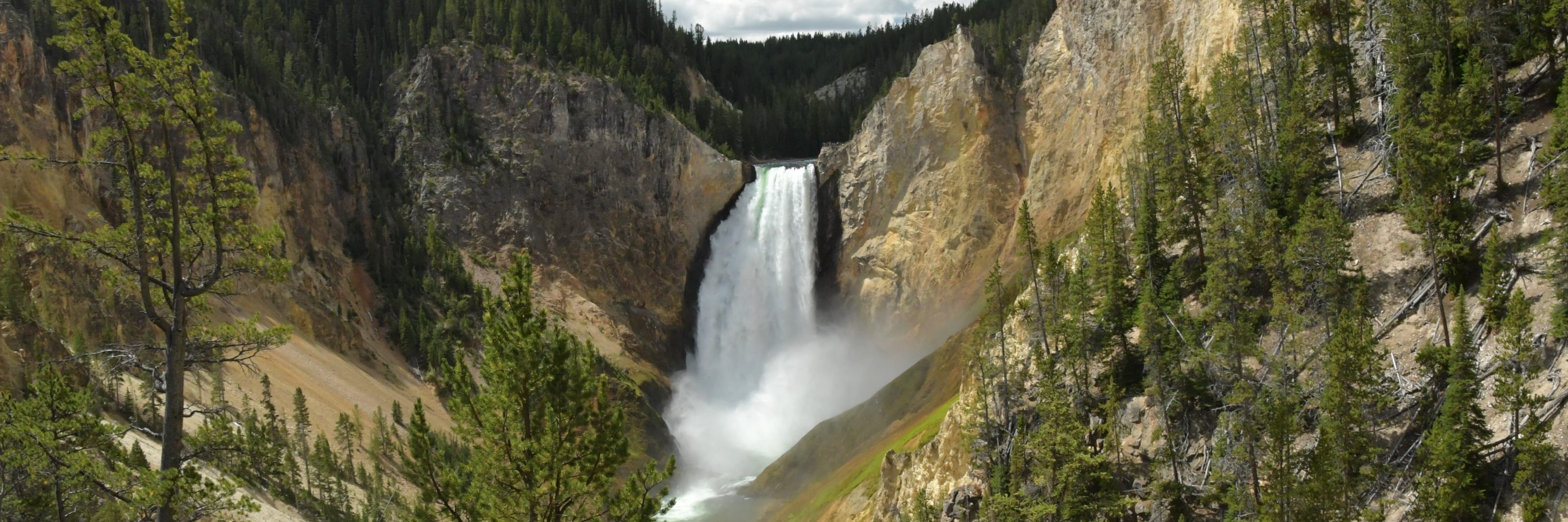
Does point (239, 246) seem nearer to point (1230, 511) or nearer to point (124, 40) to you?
point (124, 40)

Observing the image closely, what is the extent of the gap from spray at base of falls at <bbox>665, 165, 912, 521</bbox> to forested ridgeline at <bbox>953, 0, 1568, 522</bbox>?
91.4 ft

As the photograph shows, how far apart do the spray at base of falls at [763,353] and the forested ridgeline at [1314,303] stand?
91.4 ft

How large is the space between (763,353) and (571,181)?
20648 mm

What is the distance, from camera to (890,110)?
6894cm

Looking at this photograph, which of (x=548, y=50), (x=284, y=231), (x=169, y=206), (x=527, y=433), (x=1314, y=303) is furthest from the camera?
(x=548, y=50)

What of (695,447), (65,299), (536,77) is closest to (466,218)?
(536,77)

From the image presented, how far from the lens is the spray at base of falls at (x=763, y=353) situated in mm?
63312

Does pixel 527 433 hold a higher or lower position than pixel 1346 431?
higher

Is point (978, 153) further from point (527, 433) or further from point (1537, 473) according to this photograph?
point (527, 433)

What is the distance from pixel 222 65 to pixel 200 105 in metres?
62.1

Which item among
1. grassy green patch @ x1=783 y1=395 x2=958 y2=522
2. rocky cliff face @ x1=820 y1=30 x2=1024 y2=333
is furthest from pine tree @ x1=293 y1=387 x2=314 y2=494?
rocky cliff face @ x1=820 y1=30 x2=1024 y2=333

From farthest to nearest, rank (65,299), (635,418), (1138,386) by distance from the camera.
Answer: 1. (635,418)
2. (65,299)
3. (1138,386)

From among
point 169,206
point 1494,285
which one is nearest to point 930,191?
point 1494,285

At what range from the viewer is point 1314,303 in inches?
1030
